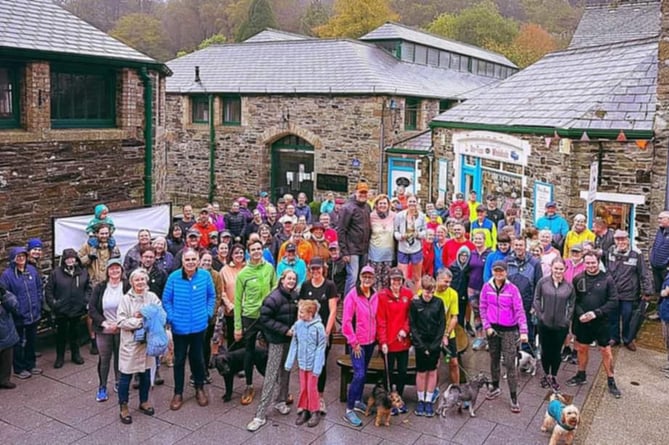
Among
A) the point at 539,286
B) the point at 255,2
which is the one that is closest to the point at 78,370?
the point at 539,286

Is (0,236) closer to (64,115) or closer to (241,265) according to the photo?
(64,115)

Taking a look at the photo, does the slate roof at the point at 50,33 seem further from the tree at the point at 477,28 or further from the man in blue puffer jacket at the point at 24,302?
the tree at the point at 477,28

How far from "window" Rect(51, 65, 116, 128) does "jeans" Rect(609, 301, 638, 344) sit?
8929mm

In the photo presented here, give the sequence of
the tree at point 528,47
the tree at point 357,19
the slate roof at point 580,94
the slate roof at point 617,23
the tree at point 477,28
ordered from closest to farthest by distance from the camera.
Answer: the slate roof at point 580,94 → the slate roof at point 617,23 → the tree at point 528,47 → the tree at point 357,19 → the tree at point 477,28

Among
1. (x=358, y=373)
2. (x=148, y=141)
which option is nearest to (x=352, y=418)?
(x=358, y=373)

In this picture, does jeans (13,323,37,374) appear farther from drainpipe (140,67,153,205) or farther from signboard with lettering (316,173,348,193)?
signboard with lettering (316,173,348,193)

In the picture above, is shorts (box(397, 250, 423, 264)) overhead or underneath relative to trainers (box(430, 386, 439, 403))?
overhead

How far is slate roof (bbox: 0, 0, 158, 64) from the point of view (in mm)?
9828

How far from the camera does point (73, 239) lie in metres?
9.80

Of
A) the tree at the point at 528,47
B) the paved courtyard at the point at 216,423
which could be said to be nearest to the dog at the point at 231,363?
the paved courtyard at the point at 216,423

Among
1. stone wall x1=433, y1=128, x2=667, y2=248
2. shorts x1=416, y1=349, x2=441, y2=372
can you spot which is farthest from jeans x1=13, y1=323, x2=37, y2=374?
stone wall x1=433, y1=128, x2=667, y2=248

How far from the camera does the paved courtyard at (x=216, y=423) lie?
649 cm

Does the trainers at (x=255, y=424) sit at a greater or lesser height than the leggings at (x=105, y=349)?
lesser

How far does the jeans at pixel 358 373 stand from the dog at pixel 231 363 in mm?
1064
